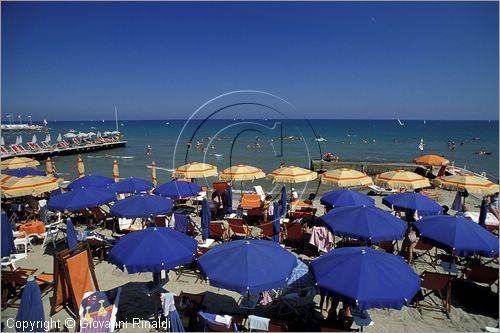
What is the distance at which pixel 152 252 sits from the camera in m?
5.62

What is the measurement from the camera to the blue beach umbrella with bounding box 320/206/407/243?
7.06 metres

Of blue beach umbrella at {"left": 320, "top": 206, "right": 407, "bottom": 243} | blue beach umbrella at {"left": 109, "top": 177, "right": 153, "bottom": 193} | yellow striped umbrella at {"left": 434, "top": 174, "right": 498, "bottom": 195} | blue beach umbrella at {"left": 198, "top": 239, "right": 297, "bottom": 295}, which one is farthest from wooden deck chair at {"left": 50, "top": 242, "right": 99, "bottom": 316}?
yellow striped umbrella at {"left": 434, "top": 174, "right": 498, "bottom": 195}

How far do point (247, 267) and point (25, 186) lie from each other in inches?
374

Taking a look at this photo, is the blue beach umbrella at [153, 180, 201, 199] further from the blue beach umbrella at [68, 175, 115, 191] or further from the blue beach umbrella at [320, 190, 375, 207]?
the blue beach umbrella at [320, 190, 375, 207]

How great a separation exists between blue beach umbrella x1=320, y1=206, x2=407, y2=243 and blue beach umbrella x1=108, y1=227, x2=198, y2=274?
3430 mm

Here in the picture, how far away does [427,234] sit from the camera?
278 inches

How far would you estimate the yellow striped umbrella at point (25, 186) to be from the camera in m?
10.5

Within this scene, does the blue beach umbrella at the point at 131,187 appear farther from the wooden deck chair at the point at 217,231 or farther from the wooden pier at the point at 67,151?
the wooden pier at the point at 67,151

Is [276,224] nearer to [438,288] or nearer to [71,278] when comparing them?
[438,288]

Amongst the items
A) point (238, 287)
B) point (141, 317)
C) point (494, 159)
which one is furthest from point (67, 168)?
point (494, 159)

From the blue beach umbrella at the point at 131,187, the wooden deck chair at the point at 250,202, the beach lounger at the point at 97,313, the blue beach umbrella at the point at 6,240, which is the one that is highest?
the blue beach umbrella at the point at 131,187

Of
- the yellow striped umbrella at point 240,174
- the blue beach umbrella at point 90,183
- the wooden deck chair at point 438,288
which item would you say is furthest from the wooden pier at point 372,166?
the wooden deck chair at point 438,288

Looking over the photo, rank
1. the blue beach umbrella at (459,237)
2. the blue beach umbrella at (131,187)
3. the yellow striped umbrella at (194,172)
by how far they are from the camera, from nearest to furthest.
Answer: the blue beach umbrella at (459,237) → the blue beach umbrella at (131,187) → the yellow striped umbrella at (194,172)

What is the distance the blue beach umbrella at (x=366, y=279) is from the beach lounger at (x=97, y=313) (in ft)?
12.4
